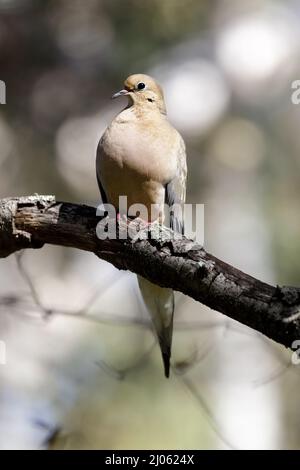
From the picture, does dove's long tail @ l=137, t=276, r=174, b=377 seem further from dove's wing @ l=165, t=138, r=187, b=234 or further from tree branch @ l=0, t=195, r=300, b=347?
tree branch @ l=0, t=195, r=300, b=347

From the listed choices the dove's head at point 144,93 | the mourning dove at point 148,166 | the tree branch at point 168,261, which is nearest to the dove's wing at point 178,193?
the mourning dove at point 148,166

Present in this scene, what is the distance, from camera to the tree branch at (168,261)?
116 inches

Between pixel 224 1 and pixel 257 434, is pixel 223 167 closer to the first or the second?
pixel 224 1

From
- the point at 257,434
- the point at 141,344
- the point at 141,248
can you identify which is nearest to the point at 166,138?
the point at 141,248

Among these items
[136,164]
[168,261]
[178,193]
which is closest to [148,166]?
[136,164]

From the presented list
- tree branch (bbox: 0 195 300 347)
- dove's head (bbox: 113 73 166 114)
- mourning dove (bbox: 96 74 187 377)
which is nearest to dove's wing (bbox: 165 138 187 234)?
mourning dove (bbox: 96 74 187 377)

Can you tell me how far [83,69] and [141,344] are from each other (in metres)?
2.40

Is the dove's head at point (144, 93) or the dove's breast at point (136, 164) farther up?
the dove's head at point (144, 93)

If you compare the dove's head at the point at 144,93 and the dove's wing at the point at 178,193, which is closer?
the dove's wing at the point at 178,193

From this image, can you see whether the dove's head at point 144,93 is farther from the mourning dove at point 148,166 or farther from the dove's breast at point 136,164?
the dove's breast at point 136,164

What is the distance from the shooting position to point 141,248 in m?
3.41

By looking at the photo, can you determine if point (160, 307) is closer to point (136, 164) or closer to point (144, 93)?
point (136, 164)

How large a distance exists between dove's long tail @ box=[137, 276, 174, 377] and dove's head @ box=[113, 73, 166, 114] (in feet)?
3.07

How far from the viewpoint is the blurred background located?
6156mm
